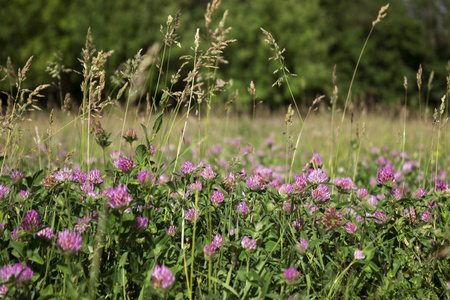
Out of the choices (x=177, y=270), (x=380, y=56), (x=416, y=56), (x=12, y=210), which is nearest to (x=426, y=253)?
(x=177, y=270)

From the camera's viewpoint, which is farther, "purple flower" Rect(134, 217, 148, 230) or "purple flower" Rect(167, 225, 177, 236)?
"purple flower" Rect(167, 225, 177, 236)

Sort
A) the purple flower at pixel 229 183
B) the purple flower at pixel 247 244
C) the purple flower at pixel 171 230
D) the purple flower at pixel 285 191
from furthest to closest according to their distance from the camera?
the purple flower at pixel 229 183 < the purple flower at pixel 285 191 < the purple flower at pixel 171 230 < the purple flower at pixel 247 244

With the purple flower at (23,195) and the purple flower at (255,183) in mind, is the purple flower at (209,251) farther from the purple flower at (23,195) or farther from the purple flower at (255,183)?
the purple flower at (23,195)

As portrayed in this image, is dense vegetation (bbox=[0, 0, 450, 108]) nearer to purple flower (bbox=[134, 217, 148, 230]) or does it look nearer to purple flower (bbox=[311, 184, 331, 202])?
purple flower (bbox=[311, 184, 331, 202])

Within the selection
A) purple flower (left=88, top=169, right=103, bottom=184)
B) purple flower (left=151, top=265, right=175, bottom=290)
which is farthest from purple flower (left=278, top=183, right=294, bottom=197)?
purple flower (left=88, top=169, right=103, bottom=184)

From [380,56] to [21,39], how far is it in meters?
15.0

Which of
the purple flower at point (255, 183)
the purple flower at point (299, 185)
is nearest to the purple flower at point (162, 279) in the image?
the purple flower at point (255, 183)

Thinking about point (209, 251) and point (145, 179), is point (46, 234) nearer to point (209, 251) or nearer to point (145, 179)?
point (145, 179)

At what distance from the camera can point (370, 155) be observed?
15.1 feet

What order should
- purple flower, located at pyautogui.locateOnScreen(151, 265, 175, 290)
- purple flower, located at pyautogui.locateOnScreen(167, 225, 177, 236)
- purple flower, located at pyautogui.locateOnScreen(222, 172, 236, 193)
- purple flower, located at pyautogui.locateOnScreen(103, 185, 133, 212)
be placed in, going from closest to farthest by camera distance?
purple flower, located at pyautogui.locateOnScreen(151, 265, 175, 290) → purple flower, located at pyautogui.locateOnScreen(103, 185, 133, 212) → purple flower, located at pyautogui.locateOnScreen(167, 225, 177, 236) → purple flower, located at pyautogui.locateOnScreen(222, 172, 236, 193)

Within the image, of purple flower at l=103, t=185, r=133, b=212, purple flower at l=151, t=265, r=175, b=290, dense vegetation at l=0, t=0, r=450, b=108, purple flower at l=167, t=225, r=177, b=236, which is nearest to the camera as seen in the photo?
purple flower at l=151, t=265, r=175, b=290

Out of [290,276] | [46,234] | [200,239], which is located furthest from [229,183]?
[46,234]

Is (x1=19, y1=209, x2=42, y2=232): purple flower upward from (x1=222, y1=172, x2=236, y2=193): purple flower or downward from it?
downward

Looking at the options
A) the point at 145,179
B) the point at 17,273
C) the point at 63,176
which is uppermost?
the point at 145,179
